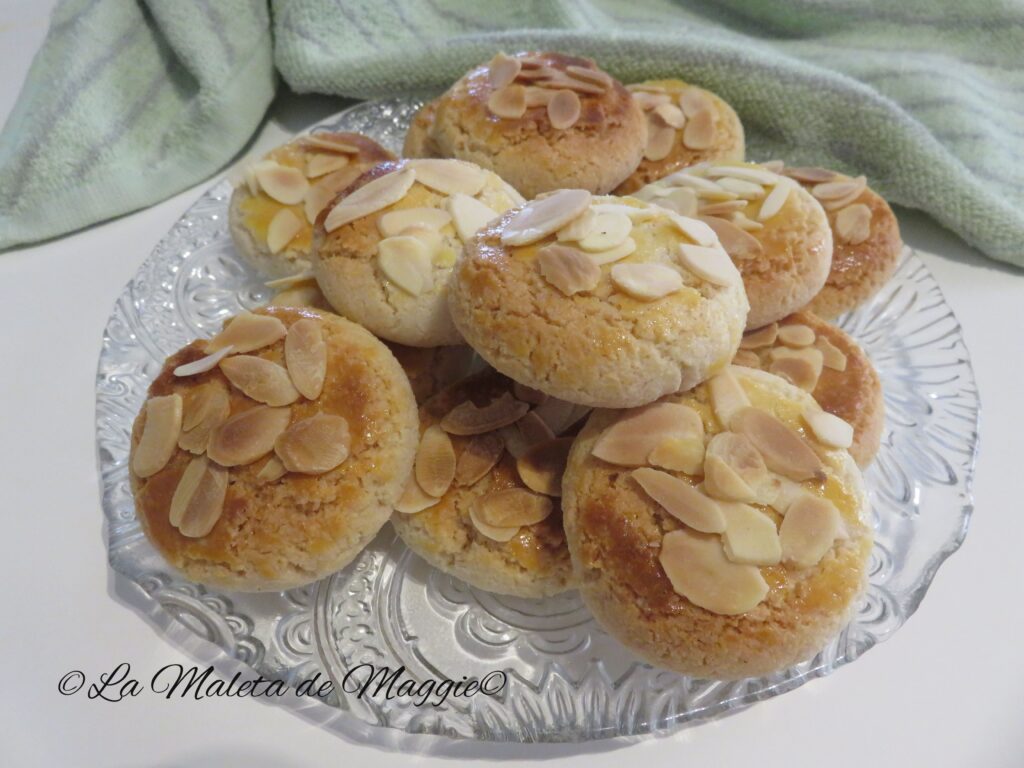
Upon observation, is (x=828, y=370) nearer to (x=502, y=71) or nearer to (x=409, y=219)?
(x=409, y=219)

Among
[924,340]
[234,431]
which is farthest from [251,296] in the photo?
[924,340]

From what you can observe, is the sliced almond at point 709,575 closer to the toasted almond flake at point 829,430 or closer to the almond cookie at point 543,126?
the toasted almond flake at point 829,430

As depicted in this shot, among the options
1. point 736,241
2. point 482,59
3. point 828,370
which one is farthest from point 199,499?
point 482,59

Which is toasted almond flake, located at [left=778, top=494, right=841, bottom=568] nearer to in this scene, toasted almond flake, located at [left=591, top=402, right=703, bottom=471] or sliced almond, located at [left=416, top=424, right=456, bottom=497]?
toasted almond flake, located at [left=591, top=402, right=703, bottom=471]

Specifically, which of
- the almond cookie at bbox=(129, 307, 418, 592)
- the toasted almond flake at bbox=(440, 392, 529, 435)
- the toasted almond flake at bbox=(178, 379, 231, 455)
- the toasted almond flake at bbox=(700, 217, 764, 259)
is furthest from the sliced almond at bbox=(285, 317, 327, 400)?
the toasted almond flake at bbox=(700, 217, 764, 259)

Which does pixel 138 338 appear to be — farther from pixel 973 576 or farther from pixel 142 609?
pixel 973 576

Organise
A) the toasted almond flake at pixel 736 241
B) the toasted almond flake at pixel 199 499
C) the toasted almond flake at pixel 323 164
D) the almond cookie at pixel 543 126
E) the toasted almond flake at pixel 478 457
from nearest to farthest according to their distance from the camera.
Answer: the toasted almond flake at pixel 199 499, the toasted almond flake at pixel 478 457, the toasted almond flake at pixel 736 241, the almond cookie at pixel 543 126, the toasted almond flake at pixel 323 164

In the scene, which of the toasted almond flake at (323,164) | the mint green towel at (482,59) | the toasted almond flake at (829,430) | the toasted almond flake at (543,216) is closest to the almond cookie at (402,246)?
the toasted almond flake at (543,216)
